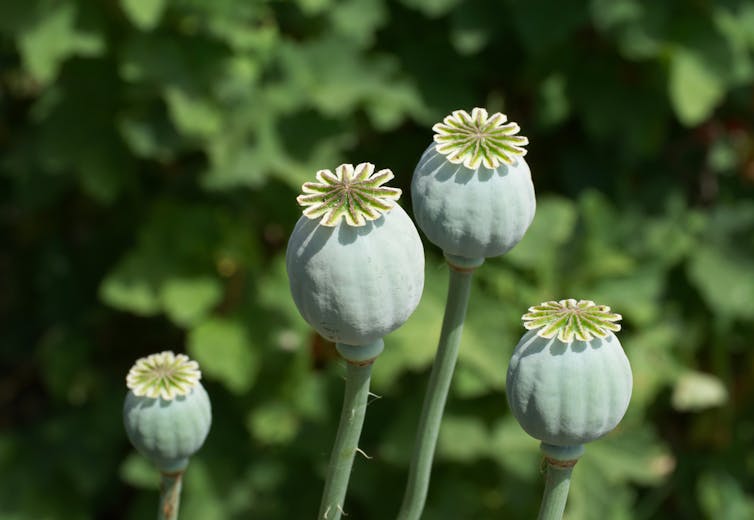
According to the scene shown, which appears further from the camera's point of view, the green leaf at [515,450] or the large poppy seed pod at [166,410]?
the green leaf at [515,450]

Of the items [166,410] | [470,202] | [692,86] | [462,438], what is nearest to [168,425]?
[166,410]

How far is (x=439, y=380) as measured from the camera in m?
0.77

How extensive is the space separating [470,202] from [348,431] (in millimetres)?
168

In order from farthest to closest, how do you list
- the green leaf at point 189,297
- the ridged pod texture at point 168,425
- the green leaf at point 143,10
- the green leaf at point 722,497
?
1. the green leaf at point 722,497
2. the green leaf at point 189,297
3. the green leaf at point 143,10
4. the ridged pod texture at point 168,425

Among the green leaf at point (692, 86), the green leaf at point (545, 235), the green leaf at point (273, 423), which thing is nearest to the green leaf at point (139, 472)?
the green leaf at point (273, 423)

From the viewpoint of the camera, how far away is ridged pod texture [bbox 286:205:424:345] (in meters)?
0.66

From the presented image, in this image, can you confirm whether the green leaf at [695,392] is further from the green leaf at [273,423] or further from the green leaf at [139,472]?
the green leaf at [139,472]

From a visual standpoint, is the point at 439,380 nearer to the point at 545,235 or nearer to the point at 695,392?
the point at 545,235

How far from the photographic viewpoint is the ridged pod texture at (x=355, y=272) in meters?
0.66

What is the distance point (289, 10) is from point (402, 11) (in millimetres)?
275

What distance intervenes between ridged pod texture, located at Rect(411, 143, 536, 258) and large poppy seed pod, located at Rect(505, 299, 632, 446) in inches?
2.7

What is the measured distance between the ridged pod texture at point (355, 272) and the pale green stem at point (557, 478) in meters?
0.14

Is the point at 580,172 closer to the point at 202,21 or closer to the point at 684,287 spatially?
the point at 684,287

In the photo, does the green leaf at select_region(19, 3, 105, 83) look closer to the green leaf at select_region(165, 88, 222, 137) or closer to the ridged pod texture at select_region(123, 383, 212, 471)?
the green leaf at select_region(165, 88, 222, 137)
